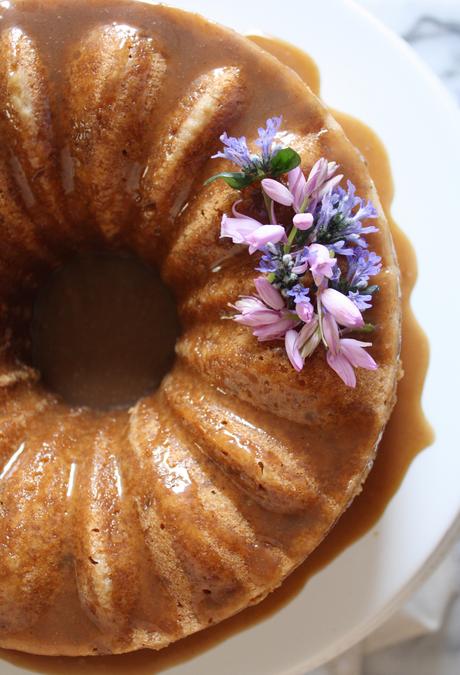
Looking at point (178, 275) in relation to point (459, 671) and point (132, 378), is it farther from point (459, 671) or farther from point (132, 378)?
point (459, 671)

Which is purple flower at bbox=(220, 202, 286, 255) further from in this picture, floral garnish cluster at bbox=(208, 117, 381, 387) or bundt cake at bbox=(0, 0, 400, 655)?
bundt cake at bbox=(0, 0, 400, 655)

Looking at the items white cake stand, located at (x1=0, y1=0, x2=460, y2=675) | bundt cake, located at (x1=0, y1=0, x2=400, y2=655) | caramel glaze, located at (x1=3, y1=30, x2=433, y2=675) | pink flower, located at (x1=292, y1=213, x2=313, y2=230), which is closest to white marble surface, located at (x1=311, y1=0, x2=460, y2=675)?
white cake stand, located at (x1=0, y1=0, x2=460, y2=675)

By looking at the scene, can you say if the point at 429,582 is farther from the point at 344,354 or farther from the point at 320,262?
the point at 320,262

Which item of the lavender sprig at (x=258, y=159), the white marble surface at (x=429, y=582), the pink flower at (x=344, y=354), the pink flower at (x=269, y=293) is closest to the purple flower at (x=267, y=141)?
the lavender sprig at (x=258, y=159)

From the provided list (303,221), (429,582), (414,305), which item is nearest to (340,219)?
(303,221)

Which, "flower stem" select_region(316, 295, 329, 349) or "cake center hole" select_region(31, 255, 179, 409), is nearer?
"flower stem" select_region(316, 295, 329, 349)

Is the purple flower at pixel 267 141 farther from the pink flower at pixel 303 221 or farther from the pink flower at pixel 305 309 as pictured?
the pink flower at pixel 305 309

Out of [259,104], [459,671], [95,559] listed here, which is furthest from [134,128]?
[459,671]
